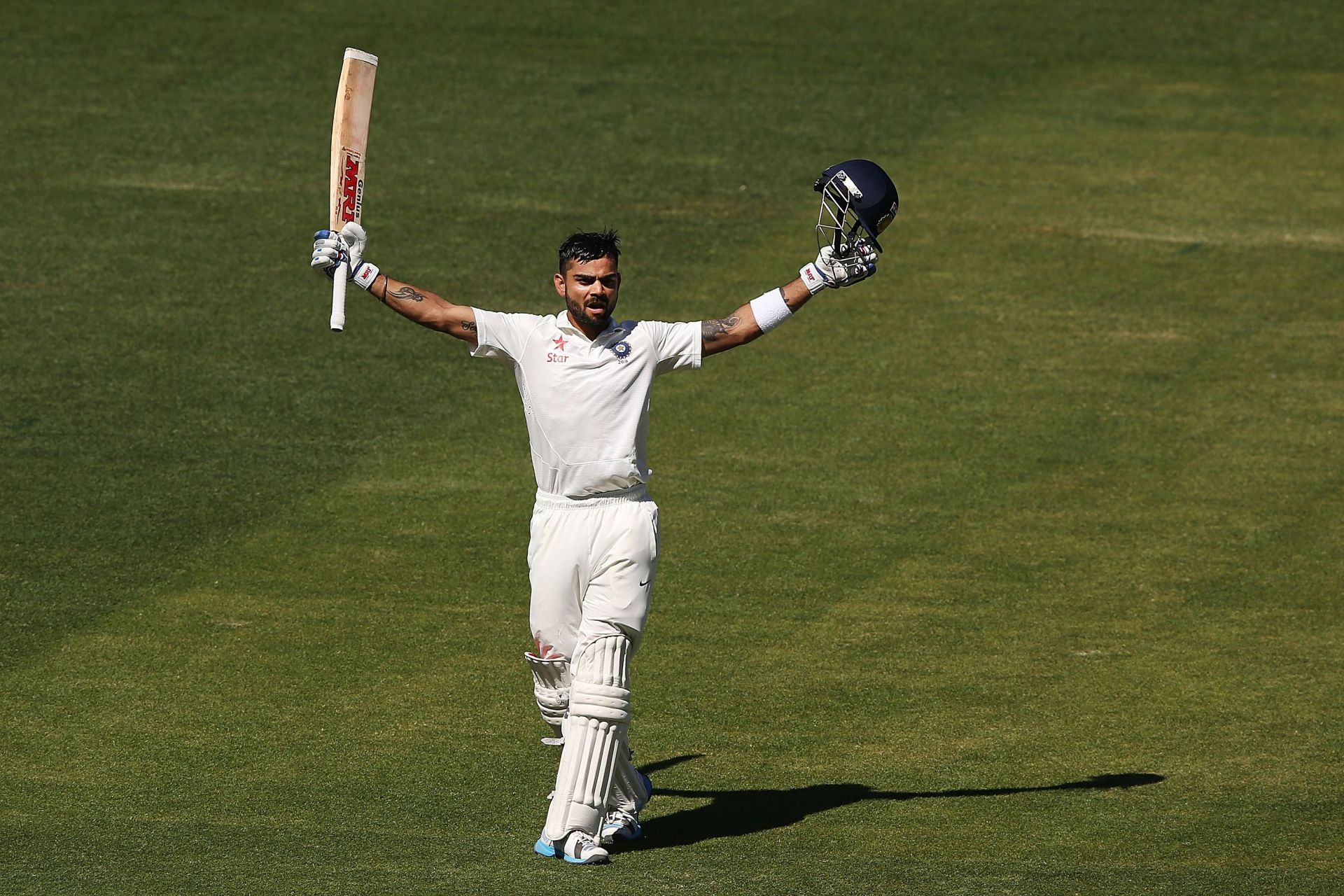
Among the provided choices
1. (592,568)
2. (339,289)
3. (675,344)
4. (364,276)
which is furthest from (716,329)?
(339,289)

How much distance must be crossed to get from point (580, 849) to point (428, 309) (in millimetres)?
2314

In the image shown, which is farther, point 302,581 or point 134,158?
point 134,158

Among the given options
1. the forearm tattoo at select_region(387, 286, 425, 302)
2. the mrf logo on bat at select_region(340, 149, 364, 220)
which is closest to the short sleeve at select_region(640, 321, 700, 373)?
the forearm tattoo at select_region(387, 286, 425, 302)

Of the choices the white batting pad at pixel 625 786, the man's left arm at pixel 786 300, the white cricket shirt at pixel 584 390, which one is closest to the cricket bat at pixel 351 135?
the white cricket shirt at pixel 584 390

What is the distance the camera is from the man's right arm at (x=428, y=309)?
8617mm

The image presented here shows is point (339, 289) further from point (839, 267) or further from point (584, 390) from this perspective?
point (839, 267)

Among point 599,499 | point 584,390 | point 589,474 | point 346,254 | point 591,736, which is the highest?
point 346,254

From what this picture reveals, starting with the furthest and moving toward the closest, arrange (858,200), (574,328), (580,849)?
(858,200) < (574,328) < (580,849)

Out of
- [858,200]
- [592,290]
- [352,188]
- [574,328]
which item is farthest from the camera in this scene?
[352,188]

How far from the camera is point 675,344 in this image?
341 inches

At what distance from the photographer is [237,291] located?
17.0 m

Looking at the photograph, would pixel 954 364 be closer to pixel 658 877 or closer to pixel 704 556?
pixel 704 556

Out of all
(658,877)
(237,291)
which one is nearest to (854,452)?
(237,291)

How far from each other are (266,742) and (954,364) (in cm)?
779
